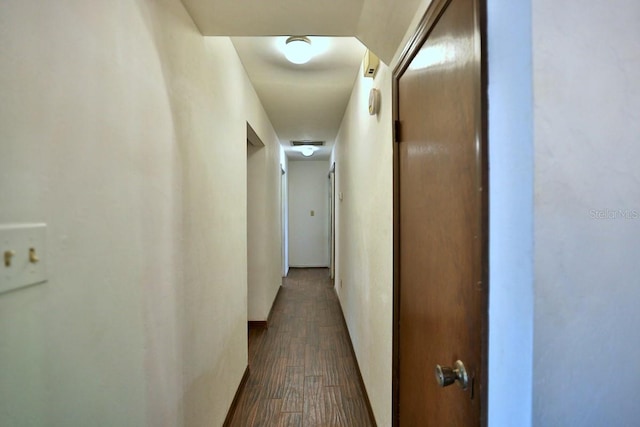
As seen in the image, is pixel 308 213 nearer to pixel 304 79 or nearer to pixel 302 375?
pixel 304 79

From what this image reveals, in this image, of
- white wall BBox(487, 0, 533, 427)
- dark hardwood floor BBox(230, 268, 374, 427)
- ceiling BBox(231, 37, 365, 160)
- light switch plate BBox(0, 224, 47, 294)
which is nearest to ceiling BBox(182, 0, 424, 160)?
ceiling BBox(231, 37, 365, 160)

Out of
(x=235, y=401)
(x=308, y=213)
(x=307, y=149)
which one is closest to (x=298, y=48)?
(x=235, y=401)

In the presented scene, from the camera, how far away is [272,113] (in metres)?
3.35

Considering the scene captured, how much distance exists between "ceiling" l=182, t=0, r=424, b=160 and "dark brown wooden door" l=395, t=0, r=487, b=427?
0.88 feet

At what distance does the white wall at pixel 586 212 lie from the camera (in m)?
0.54

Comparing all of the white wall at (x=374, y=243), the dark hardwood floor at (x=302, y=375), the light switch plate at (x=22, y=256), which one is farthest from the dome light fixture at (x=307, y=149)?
the light switch plate at (x=22, y=256)

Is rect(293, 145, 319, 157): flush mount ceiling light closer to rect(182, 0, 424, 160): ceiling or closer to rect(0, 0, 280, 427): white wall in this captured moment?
rect(182, 0, 424, 160): ceiling

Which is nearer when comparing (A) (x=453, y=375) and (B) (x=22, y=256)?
(B) (x=22, y=256)

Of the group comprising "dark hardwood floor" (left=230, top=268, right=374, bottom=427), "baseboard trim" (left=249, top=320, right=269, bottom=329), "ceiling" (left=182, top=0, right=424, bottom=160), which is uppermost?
"ceiling" (left=182, top=0, right=424, bottom=160)

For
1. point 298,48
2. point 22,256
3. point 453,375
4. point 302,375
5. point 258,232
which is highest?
point 298,48

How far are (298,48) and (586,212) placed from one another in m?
1.83

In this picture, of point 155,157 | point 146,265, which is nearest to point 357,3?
point 155,157

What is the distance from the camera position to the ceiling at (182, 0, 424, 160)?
1197mm

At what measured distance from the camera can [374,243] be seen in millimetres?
1812
